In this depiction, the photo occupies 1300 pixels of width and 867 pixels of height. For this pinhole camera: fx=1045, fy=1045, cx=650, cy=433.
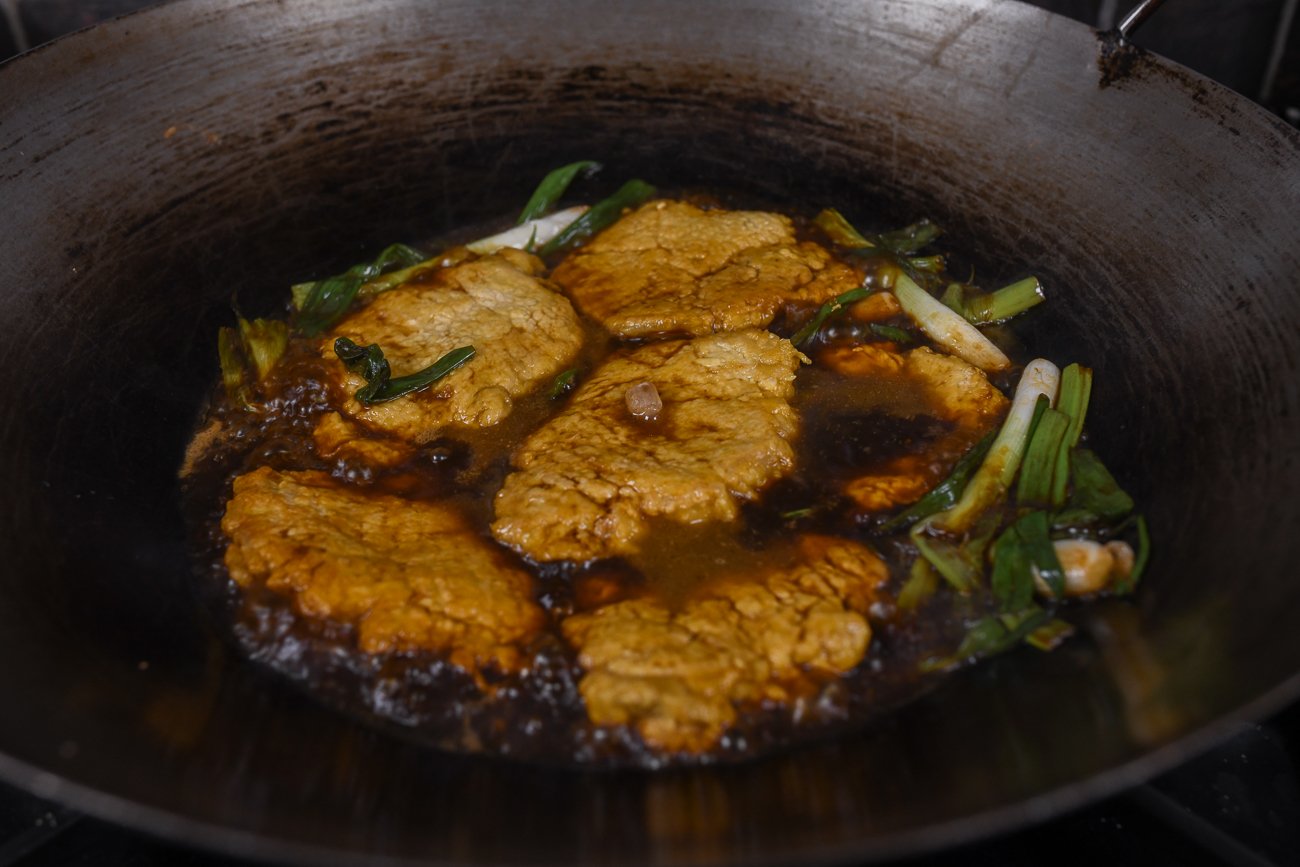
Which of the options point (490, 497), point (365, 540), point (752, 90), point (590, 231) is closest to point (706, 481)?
point (490, 497)

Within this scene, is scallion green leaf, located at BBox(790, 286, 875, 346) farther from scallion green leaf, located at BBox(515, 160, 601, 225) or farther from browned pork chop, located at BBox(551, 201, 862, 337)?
scallion green leaf, located at BBox(515, 160, 601, 225)

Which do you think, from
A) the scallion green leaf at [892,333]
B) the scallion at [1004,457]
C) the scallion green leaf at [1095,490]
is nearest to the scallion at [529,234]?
the scallion green leaf at [892,333]

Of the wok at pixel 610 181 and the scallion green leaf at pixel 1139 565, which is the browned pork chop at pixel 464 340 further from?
the scallion green leaf at pixel 1139 565

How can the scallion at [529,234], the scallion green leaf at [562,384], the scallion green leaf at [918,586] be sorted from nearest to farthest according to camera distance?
1. the scallion green leaf at [918,586]
2. the scallion green leaf at [562,384]
3. the scallion at [529,234]

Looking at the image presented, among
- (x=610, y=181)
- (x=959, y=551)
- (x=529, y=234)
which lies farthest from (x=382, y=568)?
(x=610, y=181)

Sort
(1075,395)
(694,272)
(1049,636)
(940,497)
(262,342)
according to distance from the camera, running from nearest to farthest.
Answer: (1049,636) < (940,497) < (1075,395) < (262,342) < (694,272)

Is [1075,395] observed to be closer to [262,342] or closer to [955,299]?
[955,299]

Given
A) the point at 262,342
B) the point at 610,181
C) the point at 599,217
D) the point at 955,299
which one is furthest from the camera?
the point at 610,181
